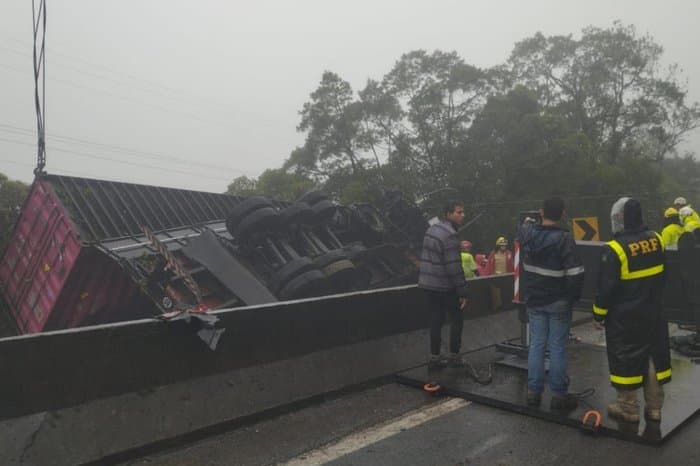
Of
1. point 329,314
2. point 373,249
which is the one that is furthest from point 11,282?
point 329,314

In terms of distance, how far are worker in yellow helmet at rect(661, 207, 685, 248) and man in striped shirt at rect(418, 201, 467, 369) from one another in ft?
13.7

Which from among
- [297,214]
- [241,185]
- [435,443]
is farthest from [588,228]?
[241,185]

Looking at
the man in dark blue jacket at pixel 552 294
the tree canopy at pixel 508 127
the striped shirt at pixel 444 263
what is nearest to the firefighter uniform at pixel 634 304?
the man in dark blue jacket at pixel 552 294

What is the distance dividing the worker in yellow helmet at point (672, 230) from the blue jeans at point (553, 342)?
4.47 metres

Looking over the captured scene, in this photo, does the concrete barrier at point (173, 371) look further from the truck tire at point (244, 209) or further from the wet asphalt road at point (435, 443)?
the truck tire at point (244, 209)

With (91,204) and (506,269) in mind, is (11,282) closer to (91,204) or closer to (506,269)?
(91,204)

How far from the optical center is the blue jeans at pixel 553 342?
4.30 m

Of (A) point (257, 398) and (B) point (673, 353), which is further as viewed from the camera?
(B) point (673, 353)

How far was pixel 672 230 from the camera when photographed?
310 inches

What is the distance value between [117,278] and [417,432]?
6.61 m

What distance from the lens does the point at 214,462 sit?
3414mm

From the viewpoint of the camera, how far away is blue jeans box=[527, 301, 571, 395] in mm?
4305

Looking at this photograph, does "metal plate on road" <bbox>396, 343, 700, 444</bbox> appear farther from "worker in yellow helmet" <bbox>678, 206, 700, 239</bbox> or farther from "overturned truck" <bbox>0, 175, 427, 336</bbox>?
"overturned truck" <bbox>0, 175, 427, 336</bbox>

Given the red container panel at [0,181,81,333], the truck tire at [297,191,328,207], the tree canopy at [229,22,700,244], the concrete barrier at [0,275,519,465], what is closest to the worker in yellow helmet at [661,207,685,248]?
the concrete barrier at [0,275,519,465]
